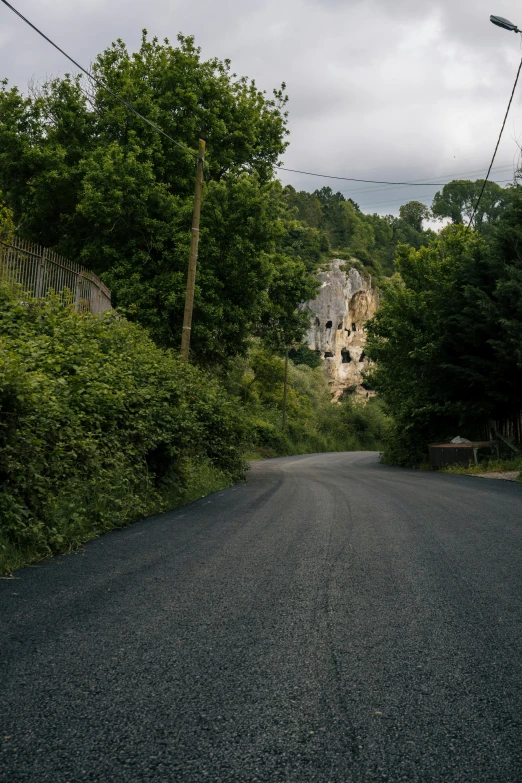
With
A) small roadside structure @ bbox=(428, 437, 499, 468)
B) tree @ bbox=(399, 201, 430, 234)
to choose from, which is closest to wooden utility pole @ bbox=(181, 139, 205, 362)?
small roadside structure @ bbox=(428, 437, 499, 468)

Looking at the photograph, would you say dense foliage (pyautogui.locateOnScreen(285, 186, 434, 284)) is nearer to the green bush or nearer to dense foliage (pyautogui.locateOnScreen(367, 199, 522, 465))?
dense foliage (pyautogui.locateOnScreen(367, 199, 522, 465))

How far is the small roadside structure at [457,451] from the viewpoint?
79.1ft

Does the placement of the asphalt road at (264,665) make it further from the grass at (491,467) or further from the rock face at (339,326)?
the rock face at (339,326)

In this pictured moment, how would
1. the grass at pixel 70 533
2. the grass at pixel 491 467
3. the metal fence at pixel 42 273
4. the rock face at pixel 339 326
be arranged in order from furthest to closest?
the rock face at pixel 339 326 < the grass at pixel 491 467 < the metal fence at pixel 42 273 < the grass at pixel 70 533

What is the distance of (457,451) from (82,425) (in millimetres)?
18658

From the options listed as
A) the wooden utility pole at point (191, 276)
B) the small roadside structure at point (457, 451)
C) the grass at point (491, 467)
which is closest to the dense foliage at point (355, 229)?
the small roadside structure at point (457, 451)

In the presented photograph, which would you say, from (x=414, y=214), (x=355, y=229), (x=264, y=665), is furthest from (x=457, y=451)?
(x=414, y=214)

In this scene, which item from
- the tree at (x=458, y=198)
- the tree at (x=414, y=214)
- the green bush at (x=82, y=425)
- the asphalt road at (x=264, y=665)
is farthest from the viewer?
the tree at (x=414, y=214)

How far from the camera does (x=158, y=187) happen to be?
2291 centimetres

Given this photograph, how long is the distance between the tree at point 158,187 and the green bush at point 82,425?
7997 millimetres

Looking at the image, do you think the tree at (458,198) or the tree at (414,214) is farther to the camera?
the tree at (414,214)

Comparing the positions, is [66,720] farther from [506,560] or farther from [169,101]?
[169,101]

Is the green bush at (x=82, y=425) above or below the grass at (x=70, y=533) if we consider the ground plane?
above

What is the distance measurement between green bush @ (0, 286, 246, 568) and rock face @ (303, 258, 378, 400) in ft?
238
